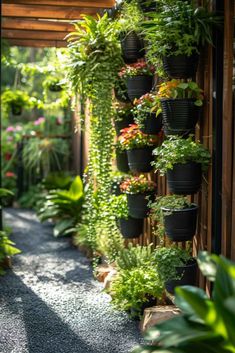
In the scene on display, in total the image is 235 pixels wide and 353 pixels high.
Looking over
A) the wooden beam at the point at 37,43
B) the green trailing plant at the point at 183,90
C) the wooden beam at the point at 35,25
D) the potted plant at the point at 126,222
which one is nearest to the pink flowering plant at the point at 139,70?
the green trailing plant at the point at 183,90

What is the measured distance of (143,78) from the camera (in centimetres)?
439

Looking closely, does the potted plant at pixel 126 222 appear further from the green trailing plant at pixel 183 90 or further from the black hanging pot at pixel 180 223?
the green trailing plant at pixel 183 90

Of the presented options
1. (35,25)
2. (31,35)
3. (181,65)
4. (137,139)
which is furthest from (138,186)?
(31,35)

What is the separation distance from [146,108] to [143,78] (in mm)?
436

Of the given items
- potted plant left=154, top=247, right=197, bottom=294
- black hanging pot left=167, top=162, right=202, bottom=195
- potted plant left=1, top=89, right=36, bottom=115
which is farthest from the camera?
potted plant left=1, top=89, right=36, bottom=115

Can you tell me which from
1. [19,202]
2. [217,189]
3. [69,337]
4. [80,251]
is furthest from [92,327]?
[19,202]

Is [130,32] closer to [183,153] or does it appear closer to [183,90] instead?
[183,90]

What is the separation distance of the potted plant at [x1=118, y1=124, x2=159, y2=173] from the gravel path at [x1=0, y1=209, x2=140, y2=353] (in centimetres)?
116

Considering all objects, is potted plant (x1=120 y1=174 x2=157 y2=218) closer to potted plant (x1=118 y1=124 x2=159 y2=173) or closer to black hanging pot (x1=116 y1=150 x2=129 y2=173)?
potted plant (x1=118 y1=124 x2=159 y2=173)

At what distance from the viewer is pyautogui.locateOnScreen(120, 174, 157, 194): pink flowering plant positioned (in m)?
4.58

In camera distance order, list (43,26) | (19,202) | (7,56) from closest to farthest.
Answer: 1. (43,26)
2. (7,56)
3. (19,202)

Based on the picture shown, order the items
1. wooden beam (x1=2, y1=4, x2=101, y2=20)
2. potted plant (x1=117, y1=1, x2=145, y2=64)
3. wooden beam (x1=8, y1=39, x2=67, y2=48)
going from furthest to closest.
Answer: wooden beam (x1=8, y1=39, x2=67, y2=48) < wooden beam (x1=2, y1=4, x2=101, y2=20) < potted plant (x1=117, y1=1, x2=145, y2=64)

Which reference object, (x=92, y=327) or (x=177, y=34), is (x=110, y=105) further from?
(x=92, y=327)

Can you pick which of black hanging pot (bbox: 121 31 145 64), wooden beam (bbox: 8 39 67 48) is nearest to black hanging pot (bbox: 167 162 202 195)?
black hanging pot (bbox: 121 31 145 64)
